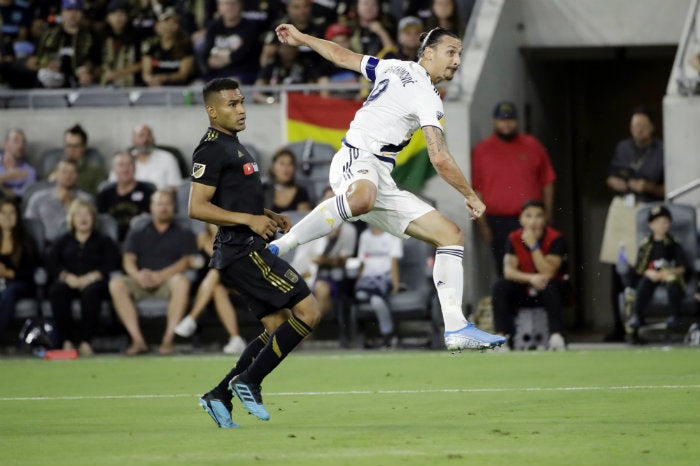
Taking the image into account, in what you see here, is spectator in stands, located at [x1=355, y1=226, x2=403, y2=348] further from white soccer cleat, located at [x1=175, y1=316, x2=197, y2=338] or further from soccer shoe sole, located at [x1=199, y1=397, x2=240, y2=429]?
soccer shoe sole, located at [x1=199, y1=397, x2=240, y2=429]

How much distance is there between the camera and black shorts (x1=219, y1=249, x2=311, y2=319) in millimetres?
8406

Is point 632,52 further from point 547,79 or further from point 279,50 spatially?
point 279,50

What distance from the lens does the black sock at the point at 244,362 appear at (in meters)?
8.52

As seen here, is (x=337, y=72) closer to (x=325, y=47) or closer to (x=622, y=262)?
(x=622, y=262)

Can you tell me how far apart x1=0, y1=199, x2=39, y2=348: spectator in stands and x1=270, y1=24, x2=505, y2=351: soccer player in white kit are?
772 cm

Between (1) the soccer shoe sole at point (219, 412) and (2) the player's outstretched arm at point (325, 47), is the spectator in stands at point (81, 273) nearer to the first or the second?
(2) the player's outstretched arm at point (325, 47)

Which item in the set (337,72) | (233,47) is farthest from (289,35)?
(233,47)

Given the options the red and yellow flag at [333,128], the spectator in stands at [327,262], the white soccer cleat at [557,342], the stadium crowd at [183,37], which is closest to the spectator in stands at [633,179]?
the white soccer cleat at [557,342]

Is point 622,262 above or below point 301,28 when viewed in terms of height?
below

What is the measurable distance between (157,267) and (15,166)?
2.84 metres

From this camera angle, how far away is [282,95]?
17547 millimetres

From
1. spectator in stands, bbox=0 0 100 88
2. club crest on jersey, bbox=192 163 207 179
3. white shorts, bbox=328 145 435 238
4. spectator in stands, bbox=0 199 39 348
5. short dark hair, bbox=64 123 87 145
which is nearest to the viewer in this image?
club crest on jersey, bbox=192 163 207 179

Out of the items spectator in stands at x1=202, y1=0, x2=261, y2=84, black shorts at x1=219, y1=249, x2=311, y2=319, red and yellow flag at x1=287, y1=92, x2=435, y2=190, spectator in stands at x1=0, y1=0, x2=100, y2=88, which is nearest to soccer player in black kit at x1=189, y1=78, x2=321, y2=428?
black shorts at x1=219, y1=249, x2=311, y2=319

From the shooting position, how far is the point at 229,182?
8.41 m
